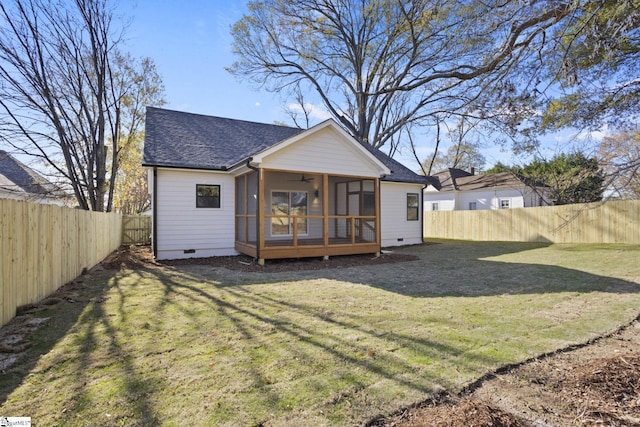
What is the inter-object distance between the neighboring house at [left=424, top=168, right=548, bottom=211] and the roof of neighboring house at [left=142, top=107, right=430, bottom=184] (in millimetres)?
12926

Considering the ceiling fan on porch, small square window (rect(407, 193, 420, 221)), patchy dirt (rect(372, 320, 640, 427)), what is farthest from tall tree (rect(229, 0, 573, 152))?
patchy dirt (rect(372, 320, 640, 427))

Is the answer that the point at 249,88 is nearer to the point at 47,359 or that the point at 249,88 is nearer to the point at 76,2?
the point at 76,2

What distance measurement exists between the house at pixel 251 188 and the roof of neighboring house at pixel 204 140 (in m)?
0.04

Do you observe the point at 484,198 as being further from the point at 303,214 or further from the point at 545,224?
the point at 303,214

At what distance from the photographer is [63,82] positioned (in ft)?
41.8

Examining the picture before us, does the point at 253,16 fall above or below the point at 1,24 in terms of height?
above

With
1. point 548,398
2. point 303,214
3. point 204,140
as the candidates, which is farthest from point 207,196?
point 548,398

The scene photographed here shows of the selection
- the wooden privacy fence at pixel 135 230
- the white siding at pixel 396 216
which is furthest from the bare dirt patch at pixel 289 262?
the wooden privacy fence at pixel 135 230

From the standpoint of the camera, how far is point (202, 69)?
15336 millimetres

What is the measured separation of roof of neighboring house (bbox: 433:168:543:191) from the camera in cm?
2422

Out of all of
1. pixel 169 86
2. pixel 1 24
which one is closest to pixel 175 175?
pixel 1 24

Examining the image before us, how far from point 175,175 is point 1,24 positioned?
24.3 feet

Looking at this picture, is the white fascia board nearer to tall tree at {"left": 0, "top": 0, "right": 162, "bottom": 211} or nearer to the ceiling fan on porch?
the ceiling fan on porch

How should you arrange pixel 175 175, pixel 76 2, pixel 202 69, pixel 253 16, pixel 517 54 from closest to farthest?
pixel 517 54 → pixel 175 175 → pixel 76 2 → pixel 202 69 → pixel 253 16
